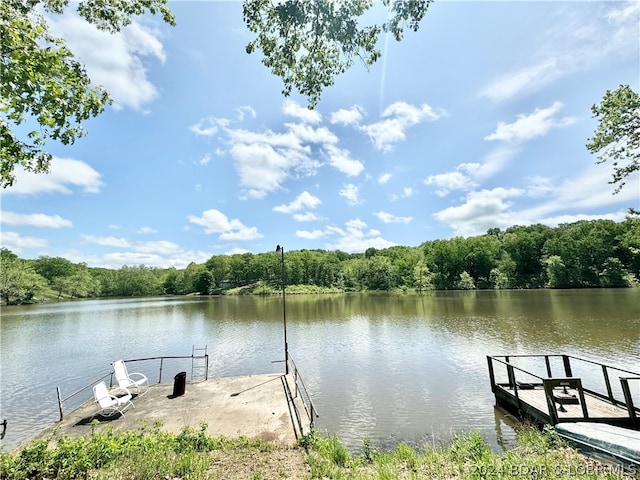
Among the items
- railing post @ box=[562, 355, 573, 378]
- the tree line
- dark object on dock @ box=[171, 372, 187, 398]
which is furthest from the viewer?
the tree line

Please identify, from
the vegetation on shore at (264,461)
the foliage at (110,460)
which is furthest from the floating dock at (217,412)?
the foliage at (110,460)

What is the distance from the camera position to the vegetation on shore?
468 cm

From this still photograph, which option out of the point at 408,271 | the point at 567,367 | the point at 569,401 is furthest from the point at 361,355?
the point at 408,271

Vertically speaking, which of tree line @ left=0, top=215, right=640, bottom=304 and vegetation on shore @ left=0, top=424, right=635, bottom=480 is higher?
tree line @ left=0, top=215, right=640, bottom=304

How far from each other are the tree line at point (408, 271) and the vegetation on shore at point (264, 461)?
6142 centimetres

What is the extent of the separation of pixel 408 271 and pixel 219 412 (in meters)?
84.1

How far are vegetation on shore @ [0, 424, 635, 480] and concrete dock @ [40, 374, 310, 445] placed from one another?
83 centimetres

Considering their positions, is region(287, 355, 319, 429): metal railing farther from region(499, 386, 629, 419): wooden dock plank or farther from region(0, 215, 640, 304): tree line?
region(0, 215, 640, 304): tree line

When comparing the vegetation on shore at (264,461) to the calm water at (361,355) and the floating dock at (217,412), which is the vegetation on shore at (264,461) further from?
the calm water at (361,355)

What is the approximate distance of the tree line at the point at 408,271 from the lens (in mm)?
63312

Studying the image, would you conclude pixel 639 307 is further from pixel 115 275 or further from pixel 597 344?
pixel 115 275

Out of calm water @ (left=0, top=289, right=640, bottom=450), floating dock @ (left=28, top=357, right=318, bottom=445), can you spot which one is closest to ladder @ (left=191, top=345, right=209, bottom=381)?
calm water @ (left=0, top=289, right=640, bottom=450)

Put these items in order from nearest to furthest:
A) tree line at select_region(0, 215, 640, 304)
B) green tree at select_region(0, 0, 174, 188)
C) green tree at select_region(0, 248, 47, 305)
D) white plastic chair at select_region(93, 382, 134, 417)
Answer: green tree at select_region(0, 0, 174, 188) < white plastic chair at select_region(93, 382, 134, 417) < green tree at select_region(0, 248, 47, 305) < tree line at select_region(0, 215, 640, 304)

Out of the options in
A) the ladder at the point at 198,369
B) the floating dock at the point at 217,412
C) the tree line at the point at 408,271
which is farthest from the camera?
the tree line at the point at 408,271
